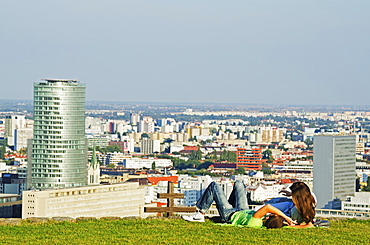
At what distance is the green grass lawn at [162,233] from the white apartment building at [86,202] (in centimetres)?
2011

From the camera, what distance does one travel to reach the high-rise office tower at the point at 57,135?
156 ft

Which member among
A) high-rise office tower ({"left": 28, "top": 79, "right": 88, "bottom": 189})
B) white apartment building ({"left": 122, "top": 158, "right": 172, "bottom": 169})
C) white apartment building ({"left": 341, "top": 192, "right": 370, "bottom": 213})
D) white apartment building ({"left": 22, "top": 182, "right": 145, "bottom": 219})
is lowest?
white apartment building ({"left": 122, "top": 158, "right": 172, "bottom": 169})

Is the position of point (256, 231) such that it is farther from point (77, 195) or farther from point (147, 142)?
point (147, 142)

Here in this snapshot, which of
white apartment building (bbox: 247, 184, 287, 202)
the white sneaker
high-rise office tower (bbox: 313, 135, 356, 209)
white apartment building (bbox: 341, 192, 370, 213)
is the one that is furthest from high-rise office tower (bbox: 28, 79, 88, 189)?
the white sneaker

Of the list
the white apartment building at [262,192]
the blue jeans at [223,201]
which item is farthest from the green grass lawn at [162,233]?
the white apartment building at [262,192]

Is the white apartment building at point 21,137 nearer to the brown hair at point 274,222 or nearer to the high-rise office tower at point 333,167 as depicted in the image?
the high-rise office tower at point 333,167

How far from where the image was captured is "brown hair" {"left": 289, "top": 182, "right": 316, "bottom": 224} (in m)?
9.09

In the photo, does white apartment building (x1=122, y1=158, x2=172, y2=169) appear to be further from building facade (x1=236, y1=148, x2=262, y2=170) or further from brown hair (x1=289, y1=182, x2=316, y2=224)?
brown hair (x1=289, y1=182, x2=316, y2=224)

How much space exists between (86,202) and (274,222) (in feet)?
84.7

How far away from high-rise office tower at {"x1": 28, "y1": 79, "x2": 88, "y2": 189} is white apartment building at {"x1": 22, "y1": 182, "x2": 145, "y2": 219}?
10193 mm

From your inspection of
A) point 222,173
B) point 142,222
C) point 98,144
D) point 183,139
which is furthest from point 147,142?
point 142,222

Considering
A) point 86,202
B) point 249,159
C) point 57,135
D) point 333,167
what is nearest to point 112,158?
point 249,159

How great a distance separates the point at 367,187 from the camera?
199 feet

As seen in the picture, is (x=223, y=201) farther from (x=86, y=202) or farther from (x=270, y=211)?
(x=86, y=202)
